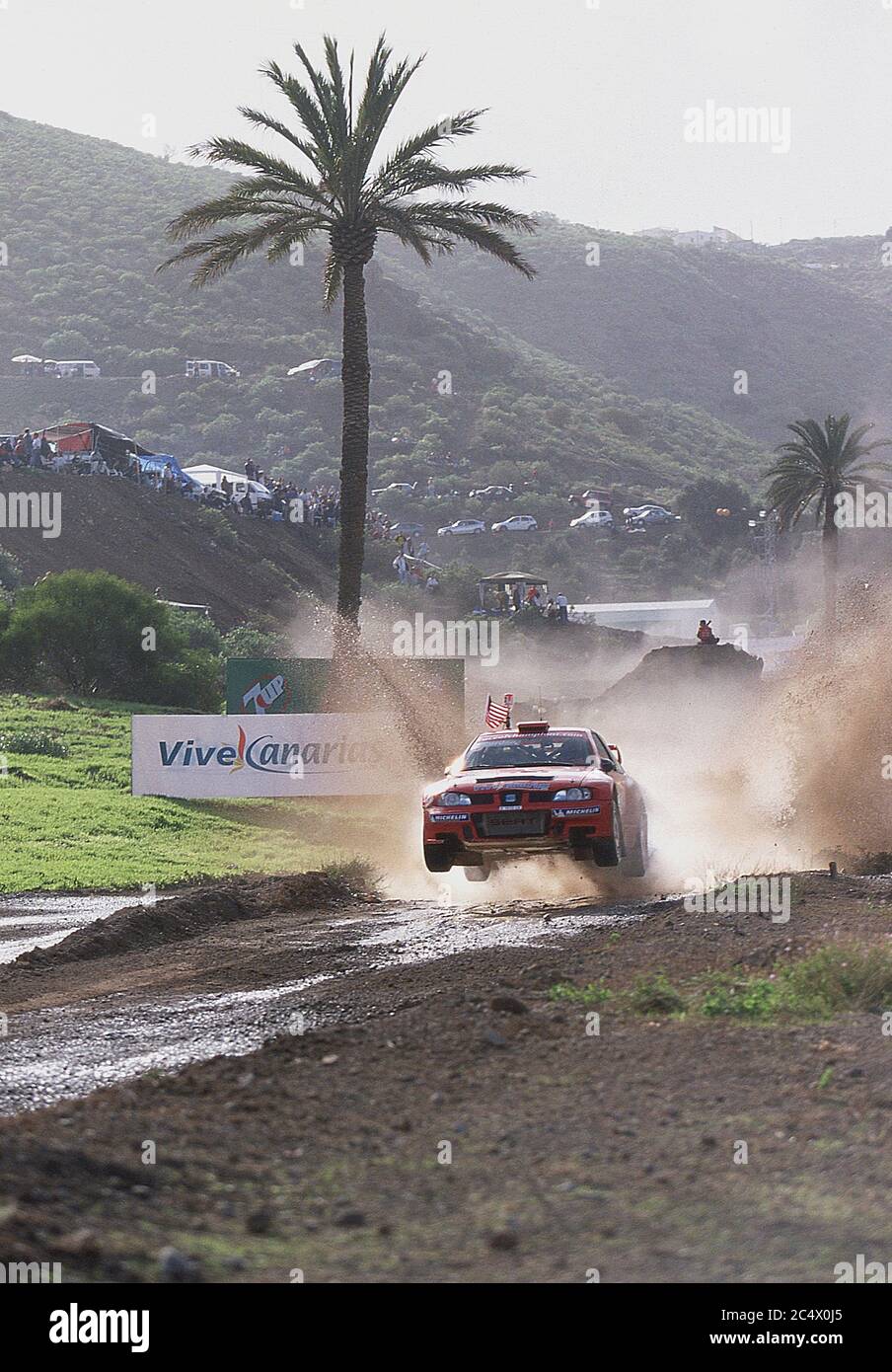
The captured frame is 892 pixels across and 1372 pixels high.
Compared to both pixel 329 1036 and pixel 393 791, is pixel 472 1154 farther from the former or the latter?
pixel 393 791

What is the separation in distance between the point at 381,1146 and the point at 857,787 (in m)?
16.7

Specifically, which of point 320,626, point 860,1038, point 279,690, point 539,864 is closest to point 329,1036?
point 860,1038

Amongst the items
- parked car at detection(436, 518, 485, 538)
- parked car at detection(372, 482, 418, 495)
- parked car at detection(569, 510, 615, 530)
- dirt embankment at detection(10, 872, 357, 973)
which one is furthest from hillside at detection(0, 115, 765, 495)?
dirt embankment at detection(10, 872, 357, 973)

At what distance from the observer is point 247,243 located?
32.3m

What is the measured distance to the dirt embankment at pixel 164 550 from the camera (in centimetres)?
6875

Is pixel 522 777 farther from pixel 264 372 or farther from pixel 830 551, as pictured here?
pixel 264 372

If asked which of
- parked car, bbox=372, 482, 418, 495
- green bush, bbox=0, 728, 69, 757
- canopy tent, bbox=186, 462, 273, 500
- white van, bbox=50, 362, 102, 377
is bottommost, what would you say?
green bush, bbox=0, 728, 69, 757

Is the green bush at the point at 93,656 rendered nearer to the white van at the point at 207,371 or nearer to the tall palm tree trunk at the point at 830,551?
the tall palm tree trunk at the point at 830,551

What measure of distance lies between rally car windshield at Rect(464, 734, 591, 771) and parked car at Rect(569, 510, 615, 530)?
309 ft

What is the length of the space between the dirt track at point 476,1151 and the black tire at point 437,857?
569 cm

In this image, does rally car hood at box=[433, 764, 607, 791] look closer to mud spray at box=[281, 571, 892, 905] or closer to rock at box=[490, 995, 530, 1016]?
mud spray at box=[281, 571, 892, 905]

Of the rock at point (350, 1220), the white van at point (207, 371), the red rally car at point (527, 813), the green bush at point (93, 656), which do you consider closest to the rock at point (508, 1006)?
the rock at point (350, 1220)

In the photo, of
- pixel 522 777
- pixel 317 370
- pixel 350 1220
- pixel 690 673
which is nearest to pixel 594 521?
pixel 317 370

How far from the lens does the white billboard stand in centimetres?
2916
